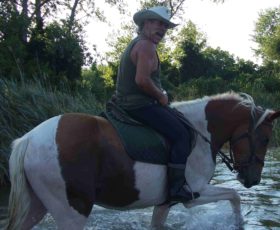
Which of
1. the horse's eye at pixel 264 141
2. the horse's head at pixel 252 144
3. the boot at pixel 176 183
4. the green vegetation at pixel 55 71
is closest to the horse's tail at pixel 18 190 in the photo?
the boot at pixel 176 183

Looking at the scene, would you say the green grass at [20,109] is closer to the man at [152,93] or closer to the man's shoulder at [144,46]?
the man at [152,93]

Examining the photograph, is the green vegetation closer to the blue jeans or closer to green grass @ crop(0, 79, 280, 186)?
green grass @ crop(0, 79, 280, 186)

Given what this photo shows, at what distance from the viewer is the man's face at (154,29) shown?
5680 millimetres

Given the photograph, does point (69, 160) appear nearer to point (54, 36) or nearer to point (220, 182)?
point (220, 182)

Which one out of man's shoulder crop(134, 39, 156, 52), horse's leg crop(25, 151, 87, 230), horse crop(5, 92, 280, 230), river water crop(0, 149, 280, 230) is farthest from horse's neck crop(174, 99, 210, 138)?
horse's leg crop(25, 151, 87, 230)

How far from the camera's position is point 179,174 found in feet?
18.2

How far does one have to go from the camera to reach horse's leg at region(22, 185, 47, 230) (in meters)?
5.24

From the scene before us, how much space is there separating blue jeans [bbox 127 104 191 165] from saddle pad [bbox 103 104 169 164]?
7cm

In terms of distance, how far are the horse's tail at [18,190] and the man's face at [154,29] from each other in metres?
1.71

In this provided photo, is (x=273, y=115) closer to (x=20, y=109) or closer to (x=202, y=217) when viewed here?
(x=202, y=217)

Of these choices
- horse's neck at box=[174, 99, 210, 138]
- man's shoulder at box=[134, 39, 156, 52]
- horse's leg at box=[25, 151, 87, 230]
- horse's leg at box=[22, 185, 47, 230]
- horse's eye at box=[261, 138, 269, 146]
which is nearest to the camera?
horse's leg at box=[25, 151, 87, 230]

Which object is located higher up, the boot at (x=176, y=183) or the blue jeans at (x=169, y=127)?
the blue jeans at (x=169, y=127)

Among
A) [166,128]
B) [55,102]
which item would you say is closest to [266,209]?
[166,128]

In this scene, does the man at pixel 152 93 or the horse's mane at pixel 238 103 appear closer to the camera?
the man at pixel 152 93
